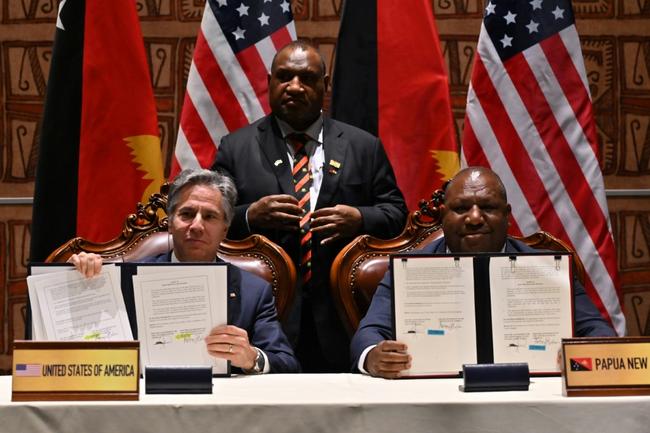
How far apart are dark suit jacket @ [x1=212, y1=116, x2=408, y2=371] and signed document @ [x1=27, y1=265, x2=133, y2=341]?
1055mm

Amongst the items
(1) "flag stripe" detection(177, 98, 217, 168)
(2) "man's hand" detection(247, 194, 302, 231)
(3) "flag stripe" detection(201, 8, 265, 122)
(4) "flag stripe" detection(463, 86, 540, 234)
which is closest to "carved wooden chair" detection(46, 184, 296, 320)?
(2) "man's hand" detection(247, 194, 302, 231)

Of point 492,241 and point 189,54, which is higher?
point 189,54

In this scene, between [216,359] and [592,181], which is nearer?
[216,359]

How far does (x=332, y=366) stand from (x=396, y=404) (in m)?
1.54

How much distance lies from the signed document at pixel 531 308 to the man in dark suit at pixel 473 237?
0.36m

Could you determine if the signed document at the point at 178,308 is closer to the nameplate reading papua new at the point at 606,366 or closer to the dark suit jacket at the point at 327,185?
the nameplate reading papua new at the point at 606,366

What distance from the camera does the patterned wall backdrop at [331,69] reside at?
4.80 metres

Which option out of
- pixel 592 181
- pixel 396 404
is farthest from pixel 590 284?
pixel 396 404

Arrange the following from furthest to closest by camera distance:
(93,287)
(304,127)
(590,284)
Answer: (590,284) < (304,127) < (93,287)

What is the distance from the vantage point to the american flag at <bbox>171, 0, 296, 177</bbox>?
4090 mm

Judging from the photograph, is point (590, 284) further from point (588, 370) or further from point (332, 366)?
point (588, 370)

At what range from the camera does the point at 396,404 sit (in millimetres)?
1798

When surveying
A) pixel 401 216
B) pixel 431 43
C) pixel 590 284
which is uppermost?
pixel 431 43

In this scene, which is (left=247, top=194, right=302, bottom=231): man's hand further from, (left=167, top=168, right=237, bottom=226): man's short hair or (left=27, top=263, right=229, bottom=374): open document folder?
(left=27, top=263, right=229, bottom=374): open document folder
